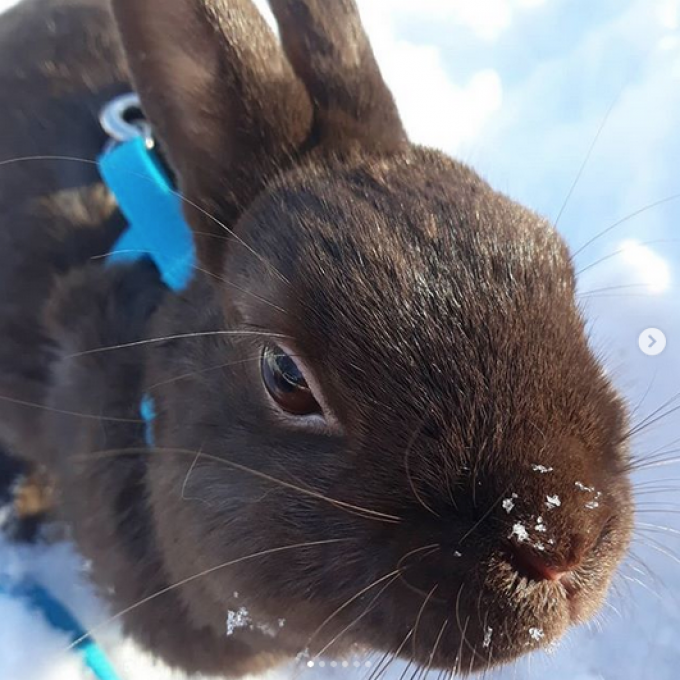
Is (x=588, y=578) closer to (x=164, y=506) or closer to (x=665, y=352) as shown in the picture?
(x=164, y=506)

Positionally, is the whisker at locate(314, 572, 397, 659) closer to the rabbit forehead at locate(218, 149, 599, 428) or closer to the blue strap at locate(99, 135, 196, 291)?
the rabbit forehead at locate(218, 149, 599, 428)

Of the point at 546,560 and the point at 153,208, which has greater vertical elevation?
the point at 153,208

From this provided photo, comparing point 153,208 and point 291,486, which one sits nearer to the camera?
point 291,486

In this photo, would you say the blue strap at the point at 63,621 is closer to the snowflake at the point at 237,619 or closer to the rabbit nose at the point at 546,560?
the snowflake at the point at 237,619

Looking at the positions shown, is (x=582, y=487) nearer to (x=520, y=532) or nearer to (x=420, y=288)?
(x=520, y=532)

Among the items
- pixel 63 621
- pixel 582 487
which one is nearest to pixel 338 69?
pixel 582 487

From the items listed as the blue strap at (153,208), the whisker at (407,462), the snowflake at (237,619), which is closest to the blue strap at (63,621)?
the snowflake at (237,619)

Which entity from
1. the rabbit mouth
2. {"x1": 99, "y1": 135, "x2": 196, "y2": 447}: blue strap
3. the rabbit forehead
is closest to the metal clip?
{"x1": 99, "y1": 135, "x2": 196, "y2": 447}: blue strap
